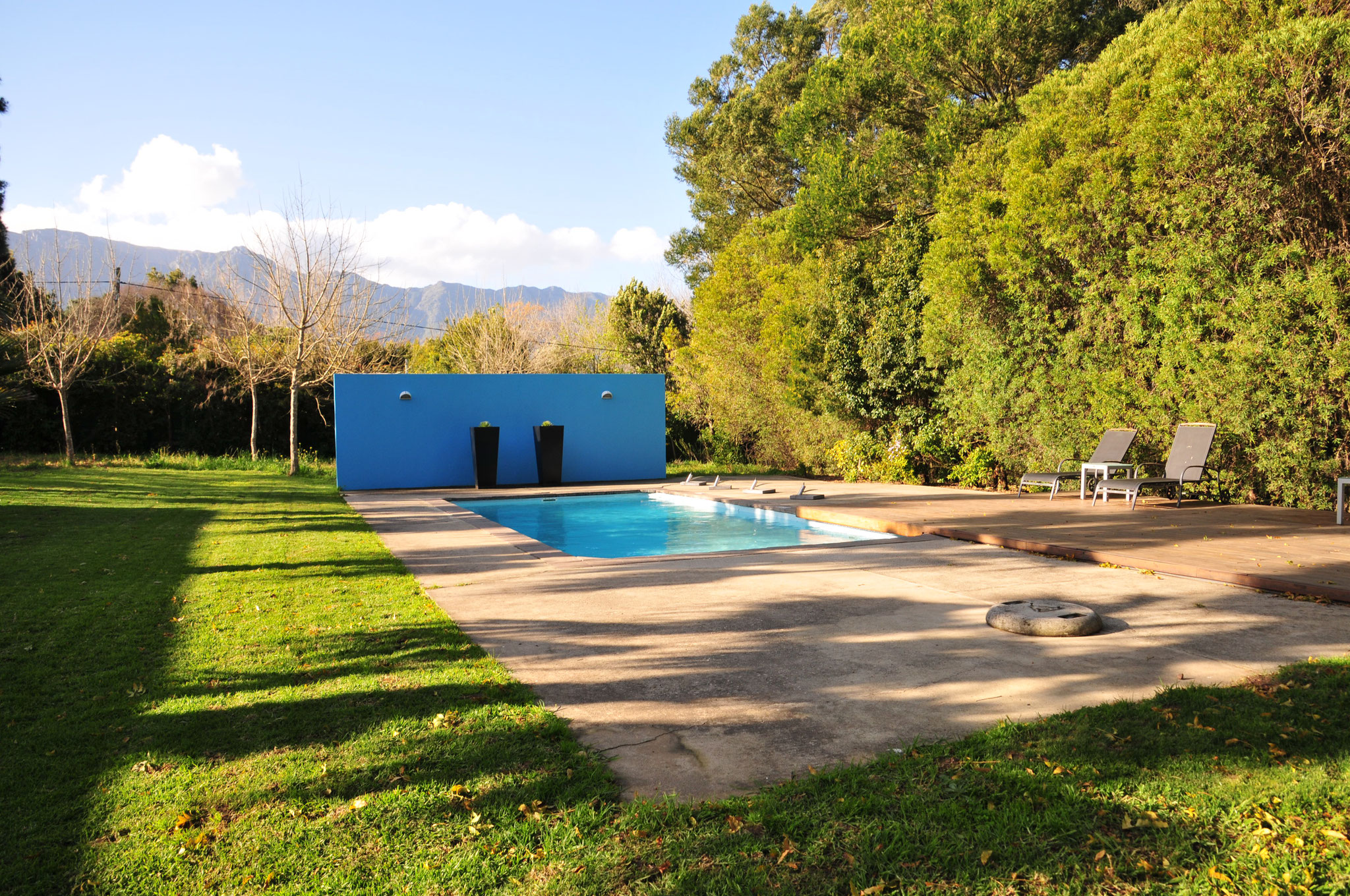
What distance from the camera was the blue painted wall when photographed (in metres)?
13.2

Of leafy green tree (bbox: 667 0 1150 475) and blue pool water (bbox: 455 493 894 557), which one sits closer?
blue pool water (bbox: 455 493 894 557)

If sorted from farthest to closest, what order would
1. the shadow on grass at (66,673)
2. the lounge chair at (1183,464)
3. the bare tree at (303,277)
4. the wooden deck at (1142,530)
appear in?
the bare tree at (303,277), the lounge chair at (1183,464), the wooden deck at (1142,530), the shadow on grass at (66,673)

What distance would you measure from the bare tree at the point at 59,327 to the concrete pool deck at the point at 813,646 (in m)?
14.0

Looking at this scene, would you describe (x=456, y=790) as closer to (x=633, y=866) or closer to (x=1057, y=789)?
(x=633, y=866)

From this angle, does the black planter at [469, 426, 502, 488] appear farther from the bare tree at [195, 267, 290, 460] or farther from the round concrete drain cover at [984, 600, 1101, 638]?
the round concrete drain cover at [984, 600, 1101, 638]

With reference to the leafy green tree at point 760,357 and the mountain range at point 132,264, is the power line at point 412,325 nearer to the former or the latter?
the mountain range at point 132,264

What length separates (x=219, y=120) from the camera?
17.4m

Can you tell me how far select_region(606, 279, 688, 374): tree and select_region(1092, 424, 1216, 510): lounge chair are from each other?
1514 centimetres

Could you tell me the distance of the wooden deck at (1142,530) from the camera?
5121mm

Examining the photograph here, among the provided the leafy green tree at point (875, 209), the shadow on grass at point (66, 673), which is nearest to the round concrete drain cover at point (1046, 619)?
the shadow on grass at point (66, 673)

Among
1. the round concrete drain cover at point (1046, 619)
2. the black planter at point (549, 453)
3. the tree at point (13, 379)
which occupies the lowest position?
the round concrete drain cover at point (1046, 619)

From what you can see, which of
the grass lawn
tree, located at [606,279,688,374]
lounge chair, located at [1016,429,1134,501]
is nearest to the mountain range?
tree, located at [606,279,688,374]

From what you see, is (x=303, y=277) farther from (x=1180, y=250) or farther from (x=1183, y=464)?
(x=1183, y=464)

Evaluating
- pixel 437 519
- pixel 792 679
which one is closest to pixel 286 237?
pixel 437 519
